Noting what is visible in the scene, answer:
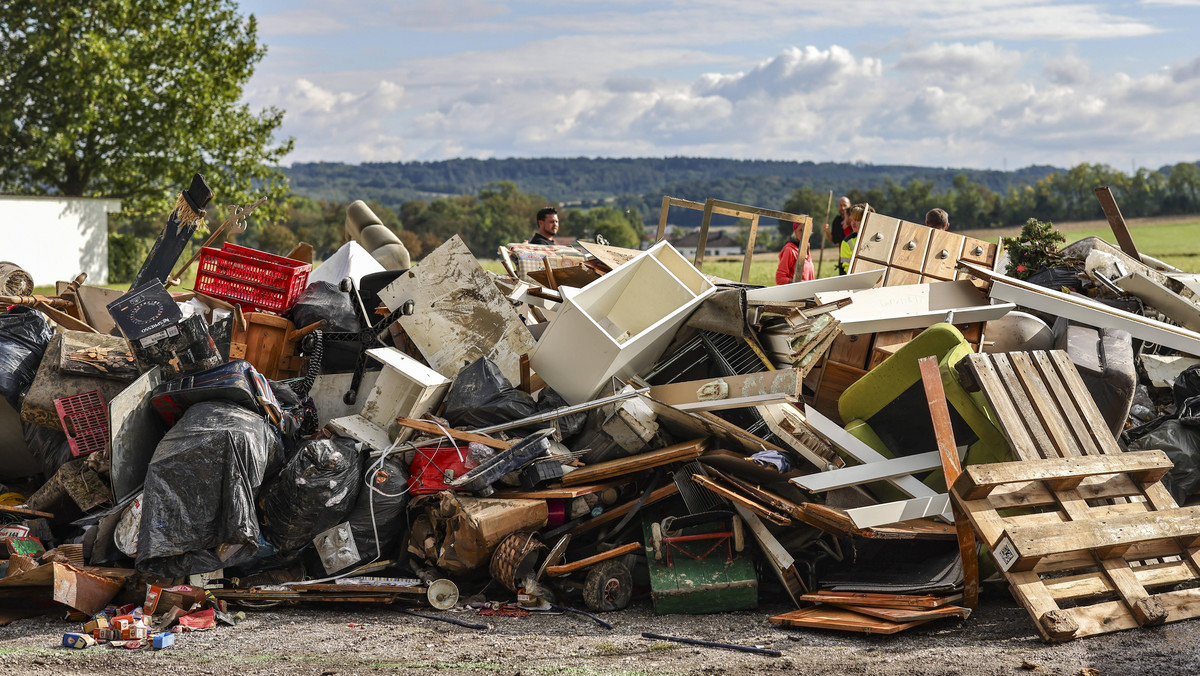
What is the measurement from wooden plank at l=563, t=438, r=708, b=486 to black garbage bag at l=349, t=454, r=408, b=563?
0.88 m

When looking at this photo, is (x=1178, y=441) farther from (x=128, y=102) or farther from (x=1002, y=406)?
(x=128, y=102)

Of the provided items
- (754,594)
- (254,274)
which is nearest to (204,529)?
(254,274)

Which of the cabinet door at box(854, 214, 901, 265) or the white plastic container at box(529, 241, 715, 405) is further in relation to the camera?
the cabinet door at box(854, 214, 901, 265)

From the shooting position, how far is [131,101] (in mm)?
24984

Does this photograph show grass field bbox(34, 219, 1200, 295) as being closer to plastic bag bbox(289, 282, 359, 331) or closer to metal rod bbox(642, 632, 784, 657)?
plastic bag bbox(289, 282, 359, 331)

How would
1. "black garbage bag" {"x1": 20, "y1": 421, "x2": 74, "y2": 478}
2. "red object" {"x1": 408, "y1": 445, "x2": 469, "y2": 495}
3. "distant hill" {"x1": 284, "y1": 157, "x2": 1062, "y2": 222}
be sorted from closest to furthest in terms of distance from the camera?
"red object" {"x1": 408, "y1": 445, "x2": 469, "y2": 495} → "black garbage bag" {"x1": 20, "y1": 421, "x2": 74, "y2": 478} → "distant hill" {"x1": 284, "y1": 157, "x2": 1062, "y2": 222}

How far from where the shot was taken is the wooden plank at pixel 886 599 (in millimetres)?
3949

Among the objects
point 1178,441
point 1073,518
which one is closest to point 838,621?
point 1073,518

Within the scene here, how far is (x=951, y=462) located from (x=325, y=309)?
3952mm

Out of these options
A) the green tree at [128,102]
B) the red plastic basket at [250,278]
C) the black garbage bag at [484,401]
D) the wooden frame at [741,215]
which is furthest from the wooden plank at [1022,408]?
the green tree at [128,102]

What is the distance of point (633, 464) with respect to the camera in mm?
4734

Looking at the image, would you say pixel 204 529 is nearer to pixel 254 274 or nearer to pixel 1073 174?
pixel 254 274

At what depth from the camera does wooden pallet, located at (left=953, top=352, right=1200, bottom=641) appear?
149 inches

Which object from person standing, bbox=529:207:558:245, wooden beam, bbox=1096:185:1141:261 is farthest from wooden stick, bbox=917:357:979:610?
person standing, bbox=529:207:558:245
